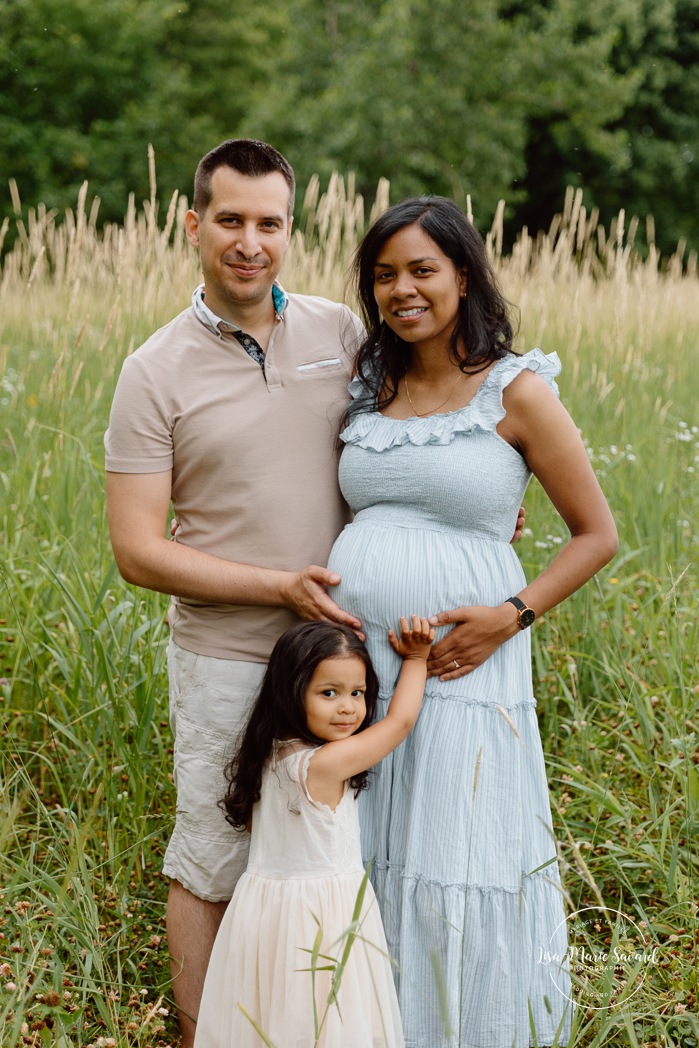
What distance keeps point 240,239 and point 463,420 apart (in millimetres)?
681

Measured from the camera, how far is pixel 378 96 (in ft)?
48.5

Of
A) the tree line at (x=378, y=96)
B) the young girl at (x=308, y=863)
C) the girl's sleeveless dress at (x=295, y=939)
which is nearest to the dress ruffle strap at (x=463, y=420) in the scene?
the young girl at (x=308, y=863)

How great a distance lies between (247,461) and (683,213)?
68.8ft

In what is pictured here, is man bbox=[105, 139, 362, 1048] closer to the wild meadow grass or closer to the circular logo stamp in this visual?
the wild meadow grass

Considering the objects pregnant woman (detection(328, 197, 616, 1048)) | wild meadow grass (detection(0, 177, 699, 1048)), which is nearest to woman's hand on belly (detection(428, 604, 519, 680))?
pregnant woman (detection(328, 197, 616, 1048))

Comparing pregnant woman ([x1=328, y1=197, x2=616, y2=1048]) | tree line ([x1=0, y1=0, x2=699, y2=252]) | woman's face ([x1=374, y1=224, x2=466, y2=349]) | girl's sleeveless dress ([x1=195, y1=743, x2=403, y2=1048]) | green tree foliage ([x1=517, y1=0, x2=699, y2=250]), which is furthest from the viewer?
green tree foliage ([x1=517, y1=0, x2=699, y2=250])

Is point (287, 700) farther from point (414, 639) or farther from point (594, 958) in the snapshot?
point (594, 958)

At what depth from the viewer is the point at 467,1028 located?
2391 millimetres

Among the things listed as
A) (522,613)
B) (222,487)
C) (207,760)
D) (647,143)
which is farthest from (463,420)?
(647,143)

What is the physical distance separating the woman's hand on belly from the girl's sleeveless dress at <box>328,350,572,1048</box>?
36 millimetres

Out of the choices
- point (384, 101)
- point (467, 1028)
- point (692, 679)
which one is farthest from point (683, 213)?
point (467, 1028)

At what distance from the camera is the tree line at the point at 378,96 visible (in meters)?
15.1

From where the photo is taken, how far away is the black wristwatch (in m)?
2.43

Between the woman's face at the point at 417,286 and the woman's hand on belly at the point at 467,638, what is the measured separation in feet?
2.19
